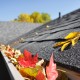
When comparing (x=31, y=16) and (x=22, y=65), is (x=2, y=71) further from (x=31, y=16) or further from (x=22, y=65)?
(x=31, y=16)

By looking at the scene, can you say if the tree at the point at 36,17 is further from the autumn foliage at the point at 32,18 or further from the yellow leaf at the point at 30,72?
the yellow leaf at the point at 30,72

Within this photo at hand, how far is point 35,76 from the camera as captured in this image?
958 mm

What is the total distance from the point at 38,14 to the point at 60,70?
6145 cm

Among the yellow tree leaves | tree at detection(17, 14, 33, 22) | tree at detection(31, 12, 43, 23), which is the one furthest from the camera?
tree at detection(31, 12, 43, 23)

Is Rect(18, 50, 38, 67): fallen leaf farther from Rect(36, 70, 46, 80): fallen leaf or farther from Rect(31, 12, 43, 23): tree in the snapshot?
Rect(31, 12, 43, 23): tree

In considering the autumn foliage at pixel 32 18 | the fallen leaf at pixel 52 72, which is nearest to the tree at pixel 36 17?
the autumn foliage at pixel 32 18

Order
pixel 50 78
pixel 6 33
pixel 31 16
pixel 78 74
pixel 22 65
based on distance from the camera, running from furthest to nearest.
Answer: pixel 31 16
pixel 6 33
pixel 22 65
pixel 50 78
pixel 78 74

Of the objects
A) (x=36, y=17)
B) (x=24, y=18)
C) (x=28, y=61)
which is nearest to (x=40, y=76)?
(x=28, y=61)

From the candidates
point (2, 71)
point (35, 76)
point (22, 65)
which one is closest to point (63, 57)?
point (35, 76)

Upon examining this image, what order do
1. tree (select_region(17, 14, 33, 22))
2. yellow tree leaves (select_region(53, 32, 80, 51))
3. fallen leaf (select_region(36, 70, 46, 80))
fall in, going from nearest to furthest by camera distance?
fallen leaf (select_region(36, 70, 46, 80)) → yellow tree leaves (select_region(53, 32, 80, 51)) → tree (select_region(17, 14, 33, 22))

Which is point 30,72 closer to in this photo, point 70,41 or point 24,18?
point 70,41

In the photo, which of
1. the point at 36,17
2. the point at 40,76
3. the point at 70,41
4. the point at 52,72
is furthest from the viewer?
the point at 36,17

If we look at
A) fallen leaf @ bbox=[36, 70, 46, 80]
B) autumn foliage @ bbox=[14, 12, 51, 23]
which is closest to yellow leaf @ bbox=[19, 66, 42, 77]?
fallen leaf @ bbox=[36, 70, 46, 80]

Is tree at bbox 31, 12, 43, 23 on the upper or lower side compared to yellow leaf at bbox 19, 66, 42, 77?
lower
